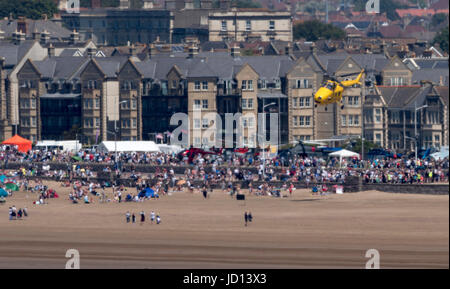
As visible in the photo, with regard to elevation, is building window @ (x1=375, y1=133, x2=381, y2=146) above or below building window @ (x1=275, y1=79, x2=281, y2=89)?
below

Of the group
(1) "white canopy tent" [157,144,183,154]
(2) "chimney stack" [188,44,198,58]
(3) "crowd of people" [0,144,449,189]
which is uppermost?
(2) "chimney stack" [188,44,198,58]

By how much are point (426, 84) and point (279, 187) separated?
3577 cm

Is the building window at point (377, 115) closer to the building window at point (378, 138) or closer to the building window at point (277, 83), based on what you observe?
the building window at point (378, 138)

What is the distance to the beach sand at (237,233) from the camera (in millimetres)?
69750

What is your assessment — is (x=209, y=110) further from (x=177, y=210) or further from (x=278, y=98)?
(x=177, y=210)

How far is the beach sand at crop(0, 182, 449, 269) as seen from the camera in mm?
69750

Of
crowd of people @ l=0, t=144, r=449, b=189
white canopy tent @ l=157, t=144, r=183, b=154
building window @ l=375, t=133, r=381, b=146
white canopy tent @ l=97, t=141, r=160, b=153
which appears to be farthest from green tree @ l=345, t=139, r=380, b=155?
white canopy tent @ l=97, t=141, r=160, b=153

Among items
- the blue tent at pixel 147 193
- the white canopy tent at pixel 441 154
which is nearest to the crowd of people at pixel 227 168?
the white canopy tent at pixel 441 154

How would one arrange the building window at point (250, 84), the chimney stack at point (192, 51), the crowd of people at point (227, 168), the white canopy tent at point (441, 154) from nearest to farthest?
the crowd of people at point (227, 168)
the white canopy tent at point (441, 154)
the building window at point (250, 84)
the chimney stack at point (192, 51)

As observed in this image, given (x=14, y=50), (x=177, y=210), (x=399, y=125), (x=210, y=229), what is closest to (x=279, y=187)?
(x=177, y=210)

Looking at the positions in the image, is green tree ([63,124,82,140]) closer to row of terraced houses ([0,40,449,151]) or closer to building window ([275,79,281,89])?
row of terraced houses ([0,40,449,151])

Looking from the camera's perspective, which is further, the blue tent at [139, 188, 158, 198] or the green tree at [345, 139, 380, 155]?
the green tree at [345, 139, 380, 155]

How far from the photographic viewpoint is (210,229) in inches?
3201

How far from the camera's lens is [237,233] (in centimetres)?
7925
